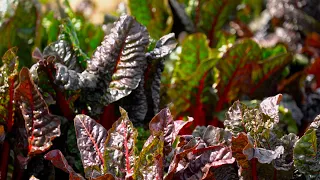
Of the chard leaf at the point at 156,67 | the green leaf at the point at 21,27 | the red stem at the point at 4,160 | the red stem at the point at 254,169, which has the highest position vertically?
the green leaf at the point at 21,27

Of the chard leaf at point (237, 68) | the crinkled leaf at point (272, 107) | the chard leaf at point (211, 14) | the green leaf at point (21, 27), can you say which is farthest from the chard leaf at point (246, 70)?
the green leaf at point (21, 27)

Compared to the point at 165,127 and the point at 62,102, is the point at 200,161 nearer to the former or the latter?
the point at 165,127

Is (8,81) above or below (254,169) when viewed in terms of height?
above

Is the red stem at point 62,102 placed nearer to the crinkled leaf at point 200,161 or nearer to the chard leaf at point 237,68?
the crinkled leaf at point 200,161

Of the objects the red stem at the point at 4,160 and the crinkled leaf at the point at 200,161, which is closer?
the crinkled leaf at the point at 200,161

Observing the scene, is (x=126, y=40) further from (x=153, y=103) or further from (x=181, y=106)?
(x=181, y=106)

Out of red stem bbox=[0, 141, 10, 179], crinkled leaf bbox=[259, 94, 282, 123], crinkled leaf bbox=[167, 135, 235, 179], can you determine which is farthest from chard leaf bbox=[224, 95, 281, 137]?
red stem bbox=[0, 141, 10, 179]

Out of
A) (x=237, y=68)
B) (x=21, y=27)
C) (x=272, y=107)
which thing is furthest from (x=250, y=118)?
(x=21, y=27)
